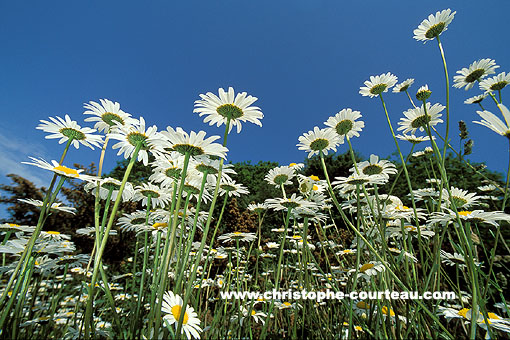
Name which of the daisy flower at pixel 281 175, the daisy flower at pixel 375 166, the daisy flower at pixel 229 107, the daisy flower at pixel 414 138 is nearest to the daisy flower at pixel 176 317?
the daisy flower at pixel 229 107

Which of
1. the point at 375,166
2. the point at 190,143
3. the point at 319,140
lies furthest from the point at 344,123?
the point at 190,143

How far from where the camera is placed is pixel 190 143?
4.20ft

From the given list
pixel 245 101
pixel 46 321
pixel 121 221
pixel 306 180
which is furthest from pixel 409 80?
pixel 46 321

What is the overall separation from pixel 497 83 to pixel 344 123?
56.0 inches

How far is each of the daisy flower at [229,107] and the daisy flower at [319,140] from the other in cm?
68

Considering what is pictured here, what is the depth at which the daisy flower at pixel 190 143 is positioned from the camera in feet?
4.09

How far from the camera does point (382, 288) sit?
1.77 metres

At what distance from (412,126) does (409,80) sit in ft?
1.52

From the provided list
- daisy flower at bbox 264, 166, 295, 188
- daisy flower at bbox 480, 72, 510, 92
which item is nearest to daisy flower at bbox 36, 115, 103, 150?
daisy flower at bbox 264, 166, 295, 188

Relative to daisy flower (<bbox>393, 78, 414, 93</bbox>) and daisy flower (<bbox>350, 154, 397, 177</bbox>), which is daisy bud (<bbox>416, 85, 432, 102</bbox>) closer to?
daisy flower (<bbox>393, 78, 414, 93</bbox>)

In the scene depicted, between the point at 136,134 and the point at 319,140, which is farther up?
the point at 319,140

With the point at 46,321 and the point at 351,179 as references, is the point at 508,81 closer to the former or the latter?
the point at 351,179

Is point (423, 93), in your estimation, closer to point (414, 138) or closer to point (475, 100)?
point (414, 138)

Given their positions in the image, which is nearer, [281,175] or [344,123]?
[344,123]
